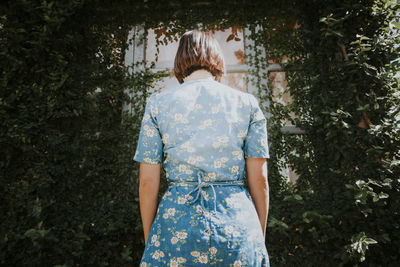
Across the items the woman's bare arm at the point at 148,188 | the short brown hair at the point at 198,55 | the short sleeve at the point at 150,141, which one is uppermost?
the short brown hair at the point at 198,55

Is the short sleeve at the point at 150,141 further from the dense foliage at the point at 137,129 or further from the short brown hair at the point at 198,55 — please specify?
the dense foliage at the point at 137,129

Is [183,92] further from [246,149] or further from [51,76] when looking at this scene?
[51,76]

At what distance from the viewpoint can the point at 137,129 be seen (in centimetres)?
249

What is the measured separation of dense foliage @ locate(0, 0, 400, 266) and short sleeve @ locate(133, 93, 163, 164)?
4.19 feet

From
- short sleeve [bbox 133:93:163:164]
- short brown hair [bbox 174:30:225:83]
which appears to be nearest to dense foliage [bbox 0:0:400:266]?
short sleeve [bbox 133:93:163:164]

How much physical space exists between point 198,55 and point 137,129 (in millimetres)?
1481

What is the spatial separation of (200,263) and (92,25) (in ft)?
8.78

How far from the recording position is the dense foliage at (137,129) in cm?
204

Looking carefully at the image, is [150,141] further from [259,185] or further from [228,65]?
[228,65]

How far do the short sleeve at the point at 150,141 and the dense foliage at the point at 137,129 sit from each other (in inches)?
50.3

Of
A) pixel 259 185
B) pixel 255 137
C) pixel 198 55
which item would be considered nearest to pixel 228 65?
pixel 198 55

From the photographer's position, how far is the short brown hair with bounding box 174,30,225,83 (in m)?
1.20

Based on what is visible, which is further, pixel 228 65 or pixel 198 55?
pixel 228 65

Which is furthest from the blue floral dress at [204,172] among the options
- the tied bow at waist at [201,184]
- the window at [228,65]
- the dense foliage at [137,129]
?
the window at [228,65]
